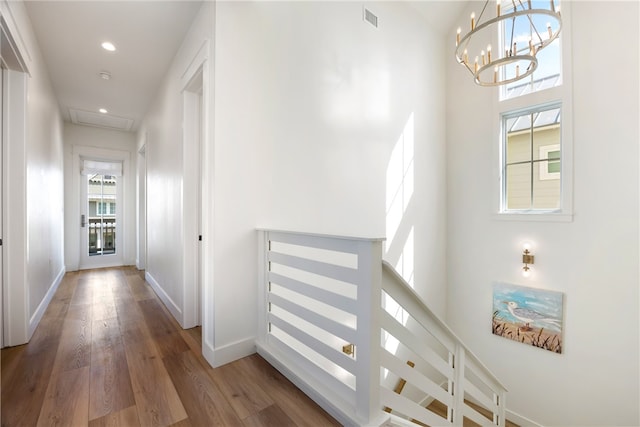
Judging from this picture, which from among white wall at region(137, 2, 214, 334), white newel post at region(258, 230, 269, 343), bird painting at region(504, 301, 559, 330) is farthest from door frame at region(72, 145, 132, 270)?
bird painting at region(504, 301, 559, 330)

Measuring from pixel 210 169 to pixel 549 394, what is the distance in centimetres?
492

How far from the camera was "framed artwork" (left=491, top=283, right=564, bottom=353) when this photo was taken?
3.50 metres

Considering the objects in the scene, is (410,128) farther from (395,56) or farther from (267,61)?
(267,61)

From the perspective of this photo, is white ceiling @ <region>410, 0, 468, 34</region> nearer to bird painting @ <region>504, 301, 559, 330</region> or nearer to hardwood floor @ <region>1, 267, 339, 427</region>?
bird painting @ <region>504, 301, 559, 330</region>

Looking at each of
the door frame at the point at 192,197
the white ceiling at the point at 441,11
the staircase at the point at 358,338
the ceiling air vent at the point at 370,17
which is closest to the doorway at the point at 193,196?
the door frame at the point at 192,197

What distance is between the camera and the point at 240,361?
6.27ft

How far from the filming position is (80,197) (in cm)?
510

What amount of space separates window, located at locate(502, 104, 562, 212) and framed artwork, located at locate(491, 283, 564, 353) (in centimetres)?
115

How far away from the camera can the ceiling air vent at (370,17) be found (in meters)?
3.00

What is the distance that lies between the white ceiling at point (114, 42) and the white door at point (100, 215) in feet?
4.34

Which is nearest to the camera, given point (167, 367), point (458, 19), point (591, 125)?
point (167, 367)

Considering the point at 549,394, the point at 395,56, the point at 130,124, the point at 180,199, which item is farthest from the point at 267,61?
the point at 549,394

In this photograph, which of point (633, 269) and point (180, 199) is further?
point (633, 269)

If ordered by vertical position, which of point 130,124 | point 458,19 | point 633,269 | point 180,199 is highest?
point 458,19
